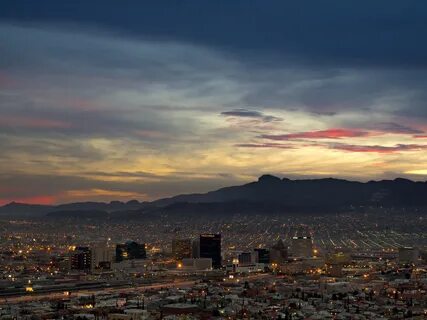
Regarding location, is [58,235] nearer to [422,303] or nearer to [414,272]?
[414,272]

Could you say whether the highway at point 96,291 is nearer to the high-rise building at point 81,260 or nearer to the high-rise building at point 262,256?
the high-rise building at point 81,260

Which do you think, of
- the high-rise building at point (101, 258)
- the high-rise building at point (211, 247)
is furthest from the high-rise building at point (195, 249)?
the high-rise building at point (101, 258)

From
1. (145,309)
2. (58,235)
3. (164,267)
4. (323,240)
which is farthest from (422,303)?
(58,235)

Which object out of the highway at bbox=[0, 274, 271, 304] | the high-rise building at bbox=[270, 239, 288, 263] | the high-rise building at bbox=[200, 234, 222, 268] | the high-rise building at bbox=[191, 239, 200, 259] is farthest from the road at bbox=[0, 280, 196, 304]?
the high-rise building at bbox=[270, 239, 288, 263]

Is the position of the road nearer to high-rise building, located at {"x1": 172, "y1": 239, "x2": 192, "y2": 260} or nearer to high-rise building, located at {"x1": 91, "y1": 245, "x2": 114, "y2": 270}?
high-rise building, located at {"x1": 91, "y1": 245, "x2": 114, "y2": 270}

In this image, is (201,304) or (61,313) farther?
(201,304)

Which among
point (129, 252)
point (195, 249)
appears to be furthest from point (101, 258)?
point (195, 249)

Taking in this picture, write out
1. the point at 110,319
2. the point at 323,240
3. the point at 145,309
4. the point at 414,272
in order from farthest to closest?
Result: the point at 323,240
the point at 414,272
the point at 145,309
the point at 110,319
